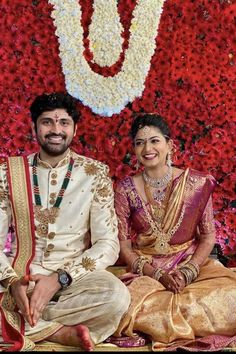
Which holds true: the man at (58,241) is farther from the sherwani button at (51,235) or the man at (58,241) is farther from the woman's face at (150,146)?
the woman's face at (150,146)

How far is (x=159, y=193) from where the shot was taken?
4.20m

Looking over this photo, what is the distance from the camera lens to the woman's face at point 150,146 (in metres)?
4.10

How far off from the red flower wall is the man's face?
1.14 m

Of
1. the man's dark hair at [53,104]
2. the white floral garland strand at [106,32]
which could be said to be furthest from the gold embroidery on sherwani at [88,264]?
the white floral garland strand at [106,32]

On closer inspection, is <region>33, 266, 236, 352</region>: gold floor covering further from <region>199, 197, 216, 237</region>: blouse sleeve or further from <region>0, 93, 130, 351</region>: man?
<region>199, 197, 216, 237</region>: blouse sleeve

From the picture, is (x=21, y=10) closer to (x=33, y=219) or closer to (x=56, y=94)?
(x=56, y=94)

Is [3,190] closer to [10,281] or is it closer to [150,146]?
[10,281]

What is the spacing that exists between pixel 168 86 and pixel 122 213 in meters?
1.41

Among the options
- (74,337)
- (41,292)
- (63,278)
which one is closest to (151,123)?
(63,278)

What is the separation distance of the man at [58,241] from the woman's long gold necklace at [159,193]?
346mm

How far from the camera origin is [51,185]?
390 centimetres

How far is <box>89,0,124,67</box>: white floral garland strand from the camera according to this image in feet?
16.4

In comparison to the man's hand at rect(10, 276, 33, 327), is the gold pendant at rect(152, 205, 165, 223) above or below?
above

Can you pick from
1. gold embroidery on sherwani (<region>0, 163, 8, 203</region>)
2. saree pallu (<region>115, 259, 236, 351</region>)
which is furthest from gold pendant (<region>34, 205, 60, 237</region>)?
saree pallu (<region>115, 259, 236, 351</region>)
